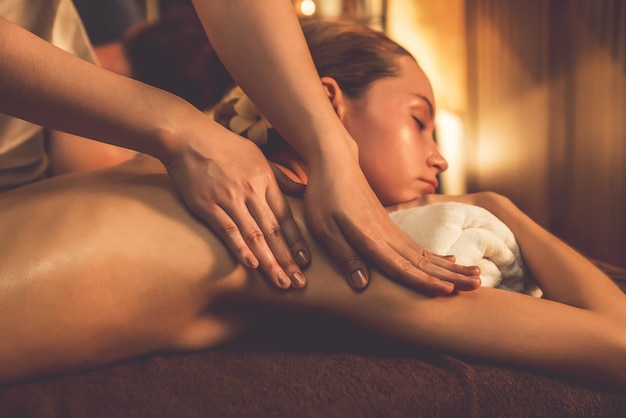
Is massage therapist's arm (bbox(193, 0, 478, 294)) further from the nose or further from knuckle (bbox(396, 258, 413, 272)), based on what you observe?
the nose

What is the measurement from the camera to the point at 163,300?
81 centimetres

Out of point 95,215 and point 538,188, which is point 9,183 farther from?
point 538,188

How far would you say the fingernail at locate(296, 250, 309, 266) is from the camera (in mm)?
843

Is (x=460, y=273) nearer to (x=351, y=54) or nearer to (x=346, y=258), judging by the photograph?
(x=346, y=258)

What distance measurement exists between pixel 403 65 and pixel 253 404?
81 cm

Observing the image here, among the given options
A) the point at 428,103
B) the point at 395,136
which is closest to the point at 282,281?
the point at 395,136

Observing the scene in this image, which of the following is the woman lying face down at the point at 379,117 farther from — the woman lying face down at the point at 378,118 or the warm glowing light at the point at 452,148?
the warm glowing light at the point at 452,148

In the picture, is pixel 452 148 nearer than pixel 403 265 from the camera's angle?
No

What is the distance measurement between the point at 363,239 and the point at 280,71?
0.31 metres

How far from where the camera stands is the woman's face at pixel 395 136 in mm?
1195

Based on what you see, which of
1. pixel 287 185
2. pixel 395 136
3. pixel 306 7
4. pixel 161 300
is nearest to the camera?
pixel 161 300

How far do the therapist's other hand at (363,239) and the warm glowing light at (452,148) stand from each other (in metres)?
2.58

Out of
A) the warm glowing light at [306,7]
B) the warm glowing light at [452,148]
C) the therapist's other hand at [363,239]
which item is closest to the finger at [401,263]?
the therapist's other hand at [363,239]

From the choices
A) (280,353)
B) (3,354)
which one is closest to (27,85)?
(3,354)
